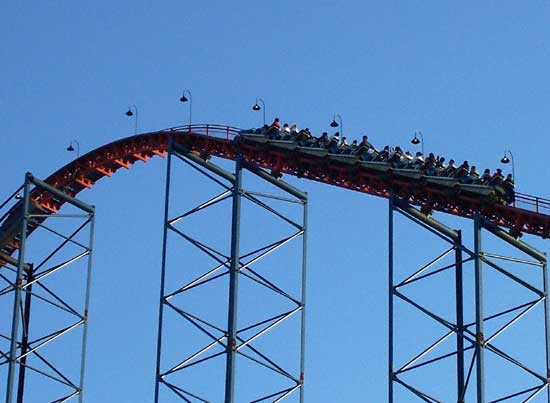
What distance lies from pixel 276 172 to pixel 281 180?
0.92 ft

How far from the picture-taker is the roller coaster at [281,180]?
39.4 metres

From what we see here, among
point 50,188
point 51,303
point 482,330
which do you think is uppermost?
point 50,188

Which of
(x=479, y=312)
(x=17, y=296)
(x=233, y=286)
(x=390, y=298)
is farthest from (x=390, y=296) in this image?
(x=17, y=296)

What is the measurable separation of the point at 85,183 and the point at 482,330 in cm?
1221

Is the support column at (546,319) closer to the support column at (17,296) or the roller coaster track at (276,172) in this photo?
the roller coaster track at (276,172)

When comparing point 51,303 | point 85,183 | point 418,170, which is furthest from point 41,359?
point 418,170

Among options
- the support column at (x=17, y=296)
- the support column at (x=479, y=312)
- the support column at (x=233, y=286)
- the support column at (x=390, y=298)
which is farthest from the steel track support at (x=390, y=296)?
the support column at (x=17, y=296)

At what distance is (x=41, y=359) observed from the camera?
42688 millimetres

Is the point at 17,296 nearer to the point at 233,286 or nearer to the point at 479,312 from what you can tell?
the point at 233,286

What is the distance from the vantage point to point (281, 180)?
4166 cm

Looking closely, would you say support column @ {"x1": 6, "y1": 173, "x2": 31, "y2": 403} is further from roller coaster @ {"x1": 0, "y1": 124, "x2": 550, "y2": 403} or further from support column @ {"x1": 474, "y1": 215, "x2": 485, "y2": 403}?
support column @ {"x1": 474, "y1": 215, "x2": 485, "y2": 403}

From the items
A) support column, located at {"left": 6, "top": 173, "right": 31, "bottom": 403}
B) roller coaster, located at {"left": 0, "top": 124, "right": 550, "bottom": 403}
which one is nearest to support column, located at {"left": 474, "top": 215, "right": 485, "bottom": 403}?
roller coaster, located at {"left": 0, "top": 124, "right": 550, "bottom": 403}

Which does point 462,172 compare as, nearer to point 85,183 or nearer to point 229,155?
point 229,155

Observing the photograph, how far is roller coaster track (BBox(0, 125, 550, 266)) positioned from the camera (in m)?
39.5
